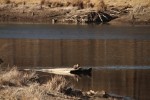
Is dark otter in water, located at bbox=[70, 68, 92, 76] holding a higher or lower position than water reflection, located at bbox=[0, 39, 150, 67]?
higher

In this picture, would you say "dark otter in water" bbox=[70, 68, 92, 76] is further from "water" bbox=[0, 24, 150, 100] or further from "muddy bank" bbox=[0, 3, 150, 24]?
"muddy bank" bbox=[0, 3, 150, 24]

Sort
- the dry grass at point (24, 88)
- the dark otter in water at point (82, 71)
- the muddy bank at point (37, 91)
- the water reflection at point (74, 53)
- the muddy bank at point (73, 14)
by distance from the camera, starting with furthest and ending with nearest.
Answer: the muddy bank at point (73, 14) < the water reflection at point (74, 53) < the dark otter in water at point (82, 71) < the muddy bank at point (37, 91) < the dry grass at point (24, 88)

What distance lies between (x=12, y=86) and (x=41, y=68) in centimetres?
984

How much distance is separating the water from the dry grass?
317 centimetres

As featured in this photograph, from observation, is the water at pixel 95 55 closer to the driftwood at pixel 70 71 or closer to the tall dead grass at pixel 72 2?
the driftwood at pixel 70 71

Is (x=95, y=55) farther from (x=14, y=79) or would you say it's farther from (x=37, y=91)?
(x=37, y=91)

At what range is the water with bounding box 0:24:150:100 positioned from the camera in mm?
23078

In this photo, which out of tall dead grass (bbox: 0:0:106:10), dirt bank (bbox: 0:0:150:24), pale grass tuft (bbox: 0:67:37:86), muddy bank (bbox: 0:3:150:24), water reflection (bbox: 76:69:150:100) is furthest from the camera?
tall dead grass (bbox: 0:0:106:10)

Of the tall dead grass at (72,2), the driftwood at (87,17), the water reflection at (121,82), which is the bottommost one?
the driftwood at (87,17)

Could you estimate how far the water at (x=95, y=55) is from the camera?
2308 centimetres

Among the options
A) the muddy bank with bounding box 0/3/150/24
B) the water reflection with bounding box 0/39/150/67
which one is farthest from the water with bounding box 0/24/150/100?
the muddy bank with bounding box 0/3/150/24

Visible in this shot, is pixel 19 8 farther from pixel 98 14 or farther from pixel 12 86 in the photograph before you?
pixel 12 86

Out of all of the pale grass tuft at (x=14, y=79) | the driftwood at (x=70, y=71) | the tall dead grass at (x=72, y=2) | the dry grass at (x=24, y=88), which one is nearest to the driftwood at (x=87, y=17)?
the tall dead grass at (x=72, y=2)

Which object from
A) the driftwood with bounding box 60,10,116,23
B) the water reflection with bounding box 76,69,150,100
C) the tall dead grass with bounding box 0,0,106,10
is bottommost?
the driftwood with bounding box 60,10,116,23
